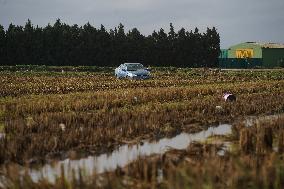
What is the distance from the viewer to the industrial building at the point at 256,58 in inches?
2869

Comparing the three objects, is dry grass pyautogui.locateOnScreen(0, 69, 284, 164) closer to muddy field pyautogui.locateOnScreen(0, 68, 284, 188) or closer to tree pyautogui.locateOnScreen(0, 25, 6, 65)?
muddy field pyautogui.locateOnScreen(0, 68, 284, 188)

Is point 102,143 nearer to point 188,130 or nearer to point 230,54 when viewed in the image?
point 188,130

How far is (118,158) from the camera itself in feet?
28.7

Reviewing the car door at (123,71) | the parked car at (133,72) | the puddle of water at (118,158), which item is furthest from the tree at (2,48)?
the puddle of water at (118,158)

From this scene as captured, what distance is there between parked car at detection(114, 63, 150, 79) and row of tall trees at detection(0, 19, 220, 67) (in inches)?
1155

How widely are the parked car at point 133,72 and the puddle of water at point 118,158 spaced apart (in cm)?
2191

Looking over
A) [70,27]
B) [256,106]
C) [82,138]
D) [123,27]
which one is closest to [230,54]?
[123,27]

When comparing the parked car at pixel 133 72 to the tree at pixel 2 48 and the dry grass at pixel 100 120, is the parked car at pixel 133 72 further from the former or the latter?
the tree at pixel 2 48

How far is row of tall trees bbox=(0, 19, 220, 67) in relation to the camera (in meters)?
62.6

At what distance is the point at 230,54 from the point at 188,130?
254 ft

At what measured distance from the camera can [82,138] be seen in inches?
392

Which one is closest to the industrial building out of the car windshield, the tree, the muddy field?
the tree

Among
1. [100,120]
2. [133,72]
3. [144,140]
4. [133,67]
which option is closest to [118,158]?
[144,140]

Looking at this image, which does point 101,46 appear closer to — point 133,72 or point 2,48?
point 2,48
